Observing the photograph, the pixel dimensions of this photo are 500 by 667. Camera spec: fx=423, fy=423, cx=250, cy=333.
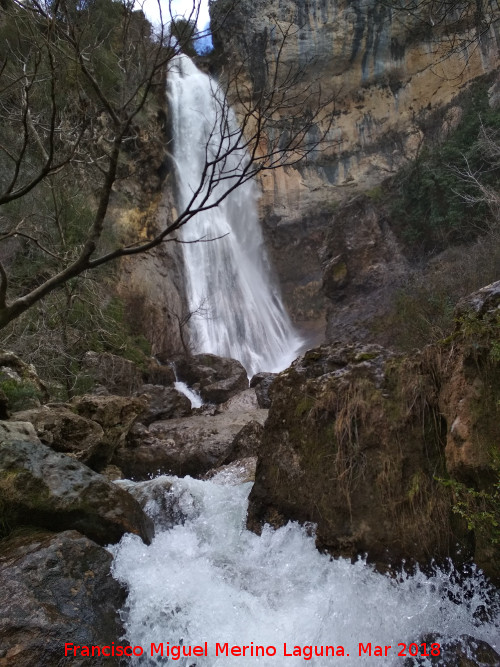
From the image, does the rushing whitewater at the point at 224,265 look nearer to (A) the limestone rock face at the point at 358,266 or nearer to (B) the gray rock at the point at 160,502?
(A) the limestone rock face at the point at 358,266

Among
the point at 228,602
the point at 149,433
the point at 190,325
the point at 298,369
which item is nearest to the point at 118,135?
the point at 298,369

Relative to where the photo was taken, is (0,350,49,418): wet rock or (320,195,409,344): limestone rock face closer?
(0,350,49,418): wet rock

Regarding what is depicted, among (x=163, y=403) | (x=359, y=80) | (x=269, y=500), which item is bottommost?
(x=163, y=403)

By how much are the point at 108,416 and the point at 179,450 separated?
142 cm

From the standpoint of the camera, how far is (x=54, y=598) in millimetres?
2670

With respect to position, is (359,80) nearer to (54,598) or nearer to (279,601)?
(279,601)

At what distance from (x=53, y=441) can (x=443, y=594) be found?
15.2 ft

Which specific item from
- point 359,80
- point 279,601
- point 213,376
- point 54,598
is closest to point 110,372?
point 213,376

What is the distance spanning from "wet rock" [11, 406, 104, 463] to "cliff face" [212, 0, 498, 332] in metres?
17.9

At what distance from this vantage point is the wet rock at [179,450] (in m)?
7.08

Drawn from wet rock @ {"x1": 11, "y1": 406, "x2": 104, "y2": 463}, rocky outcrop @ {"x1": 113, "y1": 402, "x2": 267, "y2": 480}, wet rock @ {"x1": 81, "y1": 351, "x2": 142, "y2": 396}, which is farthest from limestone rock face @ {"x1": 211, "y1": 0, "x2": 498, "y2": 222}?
wet rock @ {"x1": 11, "y1": 406, "x2": 104, "y2": 463}

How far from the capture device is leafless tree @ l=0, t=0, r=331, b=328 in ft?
8.71

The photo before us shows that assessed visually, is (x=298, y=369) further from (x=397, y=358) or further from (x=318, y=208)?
(x=318, y=208)

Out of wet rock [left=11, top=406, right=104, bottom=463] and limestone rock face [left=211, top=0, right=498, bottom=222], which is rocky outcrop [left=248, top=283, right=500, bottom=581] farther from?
limestone rock face [left=211, top=0, right=498, bottom=222]
